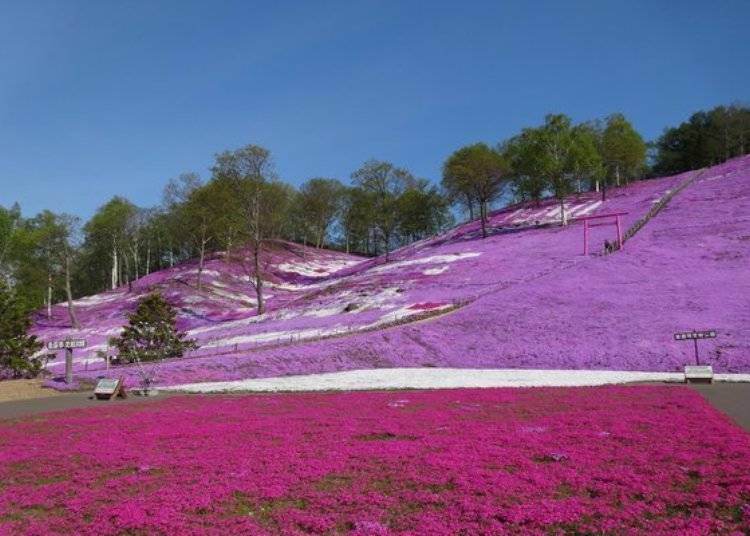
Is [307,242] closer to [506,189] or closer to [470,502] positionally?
[506,189]

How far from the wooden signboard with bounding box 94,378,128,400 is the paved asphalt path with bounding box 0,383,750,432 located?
405mm

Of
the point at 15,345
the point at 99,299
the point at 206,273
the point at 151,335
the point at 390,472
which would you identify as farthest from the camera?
the point at 206,273

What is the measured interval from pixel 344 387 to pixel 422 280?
32218mm

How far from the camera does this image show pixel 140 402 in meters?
29.4

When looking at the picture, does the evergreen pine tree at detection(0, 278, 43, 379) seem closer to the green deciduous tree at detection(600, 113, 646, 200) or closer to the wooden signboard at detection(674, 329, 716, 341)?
the wooden signboard at detection(674, 329, 716, 341)

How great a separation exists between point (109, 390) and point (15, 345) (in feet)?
52.5

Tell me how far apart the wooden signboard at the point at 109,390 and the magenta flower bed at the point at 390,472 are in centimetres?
829

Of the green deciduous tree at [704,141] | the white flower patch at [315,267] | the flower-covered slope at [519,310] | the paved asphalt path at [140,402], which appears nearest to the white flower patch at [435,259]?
the flower-covered slope at [519,310]

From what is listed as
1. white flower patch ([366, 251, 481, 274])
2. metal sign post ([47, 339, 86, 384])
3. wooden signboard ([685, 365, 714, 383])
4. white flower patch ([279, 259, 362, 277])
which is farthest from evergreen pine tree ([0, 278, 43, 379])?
white flower patch ([279, 259, 362, 277])

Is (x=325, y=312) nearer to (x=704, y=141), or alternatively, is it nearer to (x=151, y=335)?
(x=151, y=335)

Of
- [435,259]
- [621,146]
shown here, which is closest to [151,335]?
[435,259]

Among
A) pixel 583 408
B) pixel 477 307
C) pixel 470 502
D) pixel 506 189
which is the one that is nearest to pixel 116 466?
pixel 470 502

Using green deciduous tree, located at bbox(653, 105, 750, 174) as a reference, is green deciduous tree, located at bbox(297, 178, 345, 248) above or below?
below

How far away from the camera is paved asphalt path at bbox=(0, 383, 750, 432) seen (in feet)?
68.3
